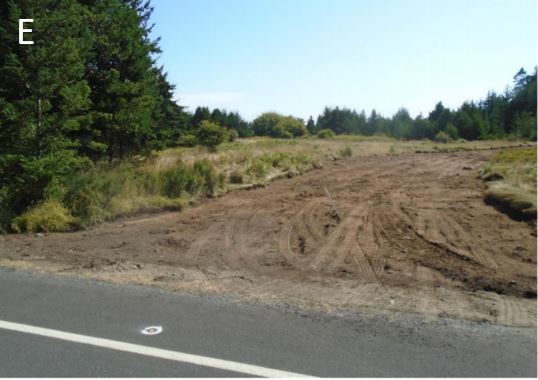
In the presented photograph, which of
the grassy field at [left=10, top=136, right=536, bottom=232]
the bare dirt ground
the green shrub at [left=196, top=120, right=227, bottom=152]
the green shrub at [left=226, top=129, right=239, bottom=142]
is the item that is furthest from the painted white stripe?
the green shrub at [left=226, top=129, right=239, bottom=142]

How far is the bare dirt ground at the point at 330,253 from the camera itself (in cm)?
600

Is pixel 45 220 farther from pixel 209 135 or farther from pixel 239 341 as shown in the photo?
pixel 209 135

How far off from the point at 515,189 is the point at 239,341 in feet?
35.0

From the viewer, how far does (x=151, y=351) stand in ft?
14.1

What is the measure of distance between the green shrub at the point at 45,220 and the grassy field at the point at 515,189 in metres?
9.59

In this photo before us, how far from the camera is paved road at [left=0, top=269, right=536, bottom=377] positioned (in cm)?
395

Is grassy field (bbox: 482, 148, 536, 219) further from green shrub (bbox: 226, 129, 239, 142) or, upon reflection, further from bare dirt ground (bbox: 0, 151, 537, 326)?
green shrub (bbox: 226, 129, 239, 142)

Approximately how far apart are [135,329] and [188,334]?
0.56 meters

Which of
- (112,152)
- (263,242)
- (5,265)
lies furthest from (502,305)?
(112,152)

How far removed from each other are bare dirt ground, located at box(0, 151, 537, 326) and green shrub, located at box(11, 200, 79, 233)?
0.56 metres

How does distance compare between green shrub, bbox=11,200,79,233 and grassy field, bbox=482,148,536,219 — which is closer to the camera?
green shrub, bbox=11,200,79,233

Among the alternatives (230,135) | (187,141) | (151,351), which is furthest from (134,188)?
(230,135)

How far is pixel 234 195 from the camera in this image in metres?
14.9

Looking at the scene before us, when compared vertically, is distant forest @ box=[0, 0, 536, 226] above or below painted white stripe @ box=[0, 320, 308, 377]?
above
